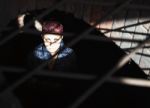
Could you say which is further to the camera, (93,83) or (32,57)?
(32,57)

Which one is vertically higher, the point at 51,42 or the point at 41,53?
the point at 51,42

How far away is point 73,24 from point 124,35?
17.3 inches

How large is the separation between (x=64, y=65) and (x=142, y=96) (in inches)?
24.2

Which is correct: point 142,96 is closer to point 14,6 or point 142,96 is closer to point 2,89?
point 14,6

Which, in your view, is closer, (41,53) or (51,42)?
(51,42)

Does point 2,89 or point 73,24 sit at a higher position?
point 2,89

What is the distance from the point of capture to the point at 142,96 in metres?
2.81

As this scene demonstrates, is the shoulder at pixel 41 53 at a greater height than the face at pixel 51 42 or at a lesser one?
lesser

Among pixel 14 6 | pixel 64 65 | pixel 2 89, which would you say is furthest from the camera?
pixel 14 6

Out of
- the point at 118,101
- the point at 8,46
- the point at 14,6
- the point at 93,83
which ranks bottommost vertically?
the point at 118,101

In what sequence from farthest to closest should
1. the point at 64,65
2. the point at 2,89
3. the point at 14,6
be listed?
the point at 14,6
the point at 64,65
the point at 2,89

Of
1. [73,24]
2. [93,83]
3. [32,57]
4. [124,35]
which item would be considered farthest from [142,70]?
[93,83]

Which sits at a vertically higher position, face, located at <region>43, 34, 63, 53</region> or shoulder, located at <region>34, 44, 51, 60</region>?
face, located at <region>43, 34, 63, 53</region>

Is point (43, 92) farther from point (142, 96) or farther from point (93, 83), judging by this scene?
point (93, 83)
